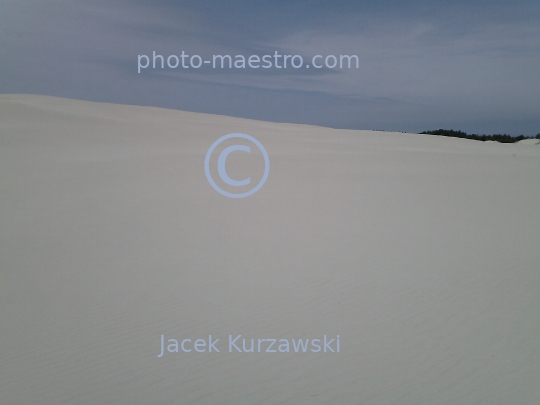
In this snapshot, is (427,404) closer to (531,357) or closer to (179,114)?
(531,357)

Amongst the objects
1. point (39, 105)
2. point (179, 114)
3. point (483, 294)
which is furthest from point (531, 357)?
point (39, 105)

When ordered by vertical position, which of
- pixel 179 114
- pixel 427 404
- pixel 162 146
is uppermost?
pixel 179 114

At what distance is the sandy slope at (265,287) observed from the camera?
2895mm

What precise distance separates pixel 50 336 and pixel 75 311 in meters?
0.34

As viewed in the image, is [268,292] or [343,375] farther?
[268,292]

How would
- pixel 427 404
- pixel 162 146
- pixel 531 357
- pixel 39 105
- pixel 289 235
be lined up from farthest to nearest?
pixel 39 105, pixel 162 146, pixel 289 235, pixel 531 357, pixel 427 404

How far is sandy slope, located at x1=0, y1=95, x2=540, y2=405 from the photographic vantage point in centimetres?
289

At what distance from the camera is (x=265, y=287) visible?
13.5ft

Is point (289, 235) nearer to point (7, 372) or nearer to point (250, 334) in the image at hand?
point (250, 334)

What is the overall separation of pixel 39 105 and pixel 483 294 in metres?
16.9

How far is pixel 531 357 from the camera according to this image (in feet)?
10.4

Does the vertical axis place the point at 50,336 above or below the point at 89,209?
below

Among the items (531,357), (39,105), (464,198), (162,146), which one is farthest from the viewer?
(39,105)

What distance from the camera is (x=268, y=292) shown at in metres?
4.02
